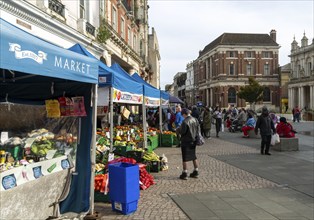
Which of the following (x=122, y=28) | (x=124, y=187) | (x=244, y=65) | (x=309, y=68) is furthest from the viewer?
(x=244, y=65)

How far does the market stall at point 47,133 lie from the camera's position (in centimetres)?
390

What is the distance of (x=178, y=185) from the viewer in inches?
316

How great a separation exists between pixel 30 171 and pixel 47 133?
37.7 inches

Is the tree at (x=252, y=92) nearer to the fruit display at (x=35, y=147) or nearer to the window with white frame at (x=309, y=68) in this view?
the window with white frame at (x=309, y=68)

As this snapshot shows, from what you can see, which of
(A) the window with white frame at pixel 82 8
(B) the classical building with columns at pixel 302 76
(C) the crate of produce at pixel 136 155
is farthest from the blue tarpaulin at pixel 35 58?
(B) the classical building with columns at pixel 302 76

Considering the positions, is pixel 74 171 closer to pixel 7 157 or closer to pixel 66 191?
pixel 66 191

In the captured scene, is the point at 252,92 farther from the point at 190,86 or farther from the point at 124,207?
the point at 124,207

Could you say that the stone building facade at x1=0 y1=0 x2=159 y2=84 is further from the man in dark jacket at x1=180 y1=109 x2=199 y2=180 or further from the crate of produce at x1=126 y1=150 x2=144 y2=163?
the man in dark jacket at x1=180 y1=109 x2=199 y2=180

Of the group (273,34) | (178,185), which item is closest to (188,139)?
(178,185)

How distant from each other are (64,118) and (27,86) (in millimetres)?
818

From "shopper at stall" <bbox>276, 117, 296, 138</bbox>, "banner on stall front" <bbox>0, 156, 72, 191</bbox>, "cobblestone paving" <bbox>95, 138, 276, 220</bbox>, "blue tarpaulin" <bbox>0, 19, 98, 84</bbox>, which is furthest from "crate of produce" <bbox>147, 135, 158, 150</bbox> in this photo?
"blue tarpaulin" <bbox>0, 19, 98, 84</bbox>

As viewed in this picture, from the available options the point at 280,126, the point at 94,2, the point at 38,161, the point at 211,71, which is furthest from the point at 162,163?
the point at 211,71

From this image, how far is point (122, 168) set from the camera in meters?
5.72

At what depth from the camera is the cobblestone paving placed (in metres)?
5.94
